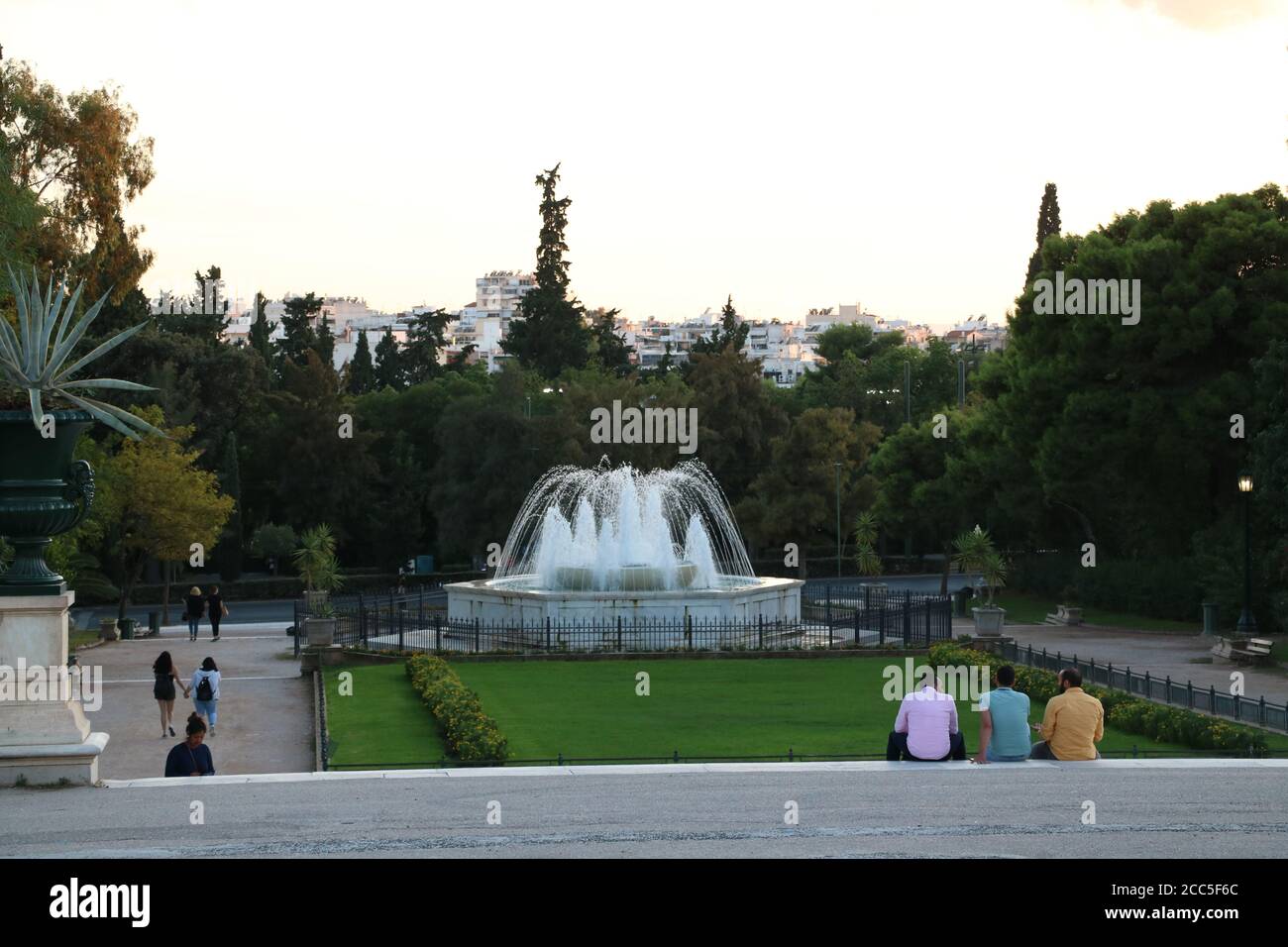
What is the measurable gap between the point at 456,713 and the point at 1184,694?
10590mm

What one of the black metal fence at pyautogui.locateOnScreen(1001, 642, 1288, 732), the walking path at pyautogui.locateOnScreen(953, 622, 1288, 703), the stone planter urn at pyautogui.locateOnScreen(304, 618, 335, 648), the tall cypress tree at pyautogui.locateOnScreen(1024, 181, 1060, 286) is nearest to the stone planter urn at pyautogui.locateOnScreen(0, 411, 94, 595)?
the black metal fence at pyautogui.locateOnScreen(1001, 642, 1288, 732)

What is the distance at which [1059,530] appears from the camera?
1965 inches

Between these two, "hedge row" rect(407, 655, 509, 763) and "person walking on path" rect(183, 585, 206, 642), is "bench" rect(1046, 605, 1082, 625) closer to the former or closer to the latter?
"hedge row" rect(407, 655, 509, 763)

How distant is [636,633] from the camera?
29.8 meters

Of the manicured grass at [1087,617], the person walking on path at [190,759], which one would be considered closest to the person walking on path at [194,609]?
the manicured grass at [1087,617]

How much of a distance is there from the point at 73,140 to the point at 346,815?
3132cm

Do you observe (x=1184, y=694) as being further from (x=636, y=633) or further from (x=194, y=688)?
(x=194, y=688)

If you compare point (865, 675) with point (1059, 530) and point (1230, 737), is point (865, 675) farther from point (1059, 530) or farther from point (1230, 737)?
point (1059, 530)

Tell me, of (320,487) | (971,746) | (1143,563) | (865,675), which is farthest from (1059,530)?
(971,746)

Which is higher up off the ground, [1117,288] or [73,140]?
[73,140]

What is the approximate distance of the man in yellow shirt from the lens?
12.6m

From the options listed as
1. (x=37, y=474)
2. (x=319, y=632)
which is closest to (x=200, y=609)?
(x=319, y=632)

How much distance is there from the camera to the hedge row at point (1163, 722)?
57.3 ft

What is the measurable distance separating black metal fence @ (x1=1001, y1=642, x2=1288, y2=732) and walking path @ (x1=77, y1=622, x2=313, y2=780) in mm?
11771
